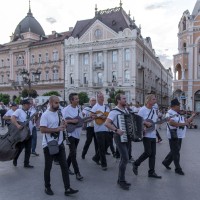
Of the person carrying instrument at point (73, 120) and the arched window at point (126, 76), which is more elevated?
the arched window at point (126, 76)

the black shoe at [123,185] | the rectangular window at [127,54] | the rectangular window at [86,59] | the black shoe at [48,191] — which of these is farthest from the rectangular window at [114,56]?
the black shoe at [48,191]

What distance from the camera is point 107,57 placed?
53875 mm

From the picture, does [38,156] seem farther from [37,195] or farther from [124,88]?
[124,88]

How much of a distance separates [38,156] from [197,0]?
46.7 meters

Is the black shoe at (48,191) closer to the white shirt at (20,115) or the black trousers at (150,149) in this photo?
the black trousers at (150,149)

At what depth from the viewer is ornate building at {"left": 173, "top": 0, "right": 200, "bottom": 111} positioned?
43.3 metres

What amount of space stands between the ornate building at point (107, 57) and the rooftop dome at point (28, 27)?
10271 mm

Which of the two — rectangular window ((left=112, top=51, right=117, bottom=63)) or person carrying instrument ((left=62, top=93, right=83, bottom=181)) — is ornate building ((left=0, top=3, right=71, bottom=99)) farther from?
person carrying instrument ((left=62, top=93, right=83, bottom=181))

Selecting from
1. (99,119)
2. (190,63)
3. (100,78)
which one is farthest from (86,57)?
(99,119)

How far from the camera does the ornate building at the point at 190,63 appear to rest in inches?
1704

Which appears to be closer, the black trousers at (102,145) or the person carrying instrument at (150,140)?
the person carrying instrument at (150,140)

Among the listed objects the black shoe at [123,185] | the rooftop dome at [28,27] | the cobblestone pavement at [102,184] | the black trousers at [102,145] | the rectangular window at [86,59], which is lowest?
the cobblestone pavement at [102,184]

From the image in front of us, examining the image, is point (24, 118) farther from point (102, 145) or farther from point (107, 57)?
point (107, 57)

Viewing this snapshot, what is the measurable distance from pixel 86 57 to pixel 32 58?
13.6m
